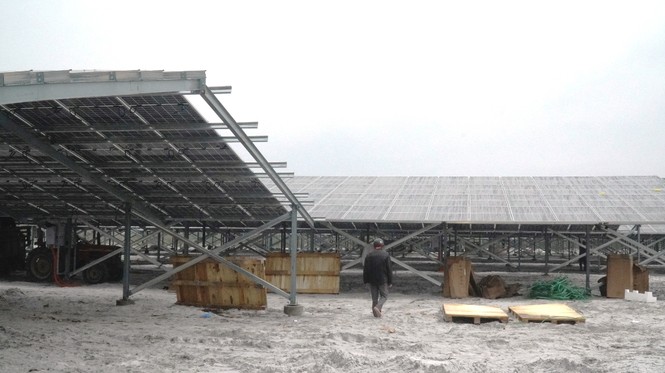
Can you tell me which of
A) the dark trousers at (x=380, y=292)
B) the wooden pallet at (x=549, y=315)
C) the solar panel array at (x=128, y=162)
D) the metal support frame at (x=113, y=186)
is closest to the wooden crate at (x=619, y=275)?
the wooden pallet at (x=549, y=315)

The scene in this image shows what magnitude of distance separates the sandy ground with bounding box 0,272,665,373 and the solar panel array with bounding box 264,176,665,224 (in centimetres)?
329

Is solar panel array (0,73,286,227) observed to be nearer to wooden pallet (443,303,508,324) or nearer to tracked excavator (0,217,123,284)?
tracked excavator (0,217,123,284)

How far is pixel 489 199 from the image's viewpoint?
20.5 meters

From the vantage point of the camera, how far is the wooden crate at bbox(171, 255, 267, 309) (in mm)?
13773

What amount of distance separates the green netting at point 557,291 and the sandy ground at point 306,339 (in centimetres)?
144

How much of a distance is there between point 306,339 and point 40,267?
1272 cm

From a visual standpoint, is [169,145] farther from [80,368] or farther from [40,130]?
[80,368]

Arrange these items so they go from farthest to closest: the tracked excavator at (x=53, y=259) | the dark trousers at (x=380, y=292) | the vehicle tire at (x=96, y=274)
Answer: the vehicle tire at (x=96, y=274) < the tracked excavator at (x=53, y=259) < the dark trousers at (x=380, y=292)

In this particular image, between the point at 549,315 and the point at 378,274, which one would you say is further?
the point at 378,274

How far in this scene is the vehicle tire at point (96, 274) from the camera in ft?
66.1

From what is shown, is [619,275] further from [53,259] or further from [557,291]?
[53,259]

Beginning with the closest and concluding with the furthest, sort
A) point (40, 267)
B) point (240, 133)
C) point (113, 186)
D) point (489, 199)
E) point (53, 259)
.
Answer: point (240, 133) → point (113, 186) → point (53, 259) → point (40, 267) → point (489, 199)

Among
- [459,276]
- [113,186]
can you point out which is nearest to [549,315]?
[459,276]

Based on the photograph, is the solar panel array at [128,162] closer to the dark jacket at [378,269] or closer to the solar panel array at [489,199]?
the dark jacket at [378,269]
